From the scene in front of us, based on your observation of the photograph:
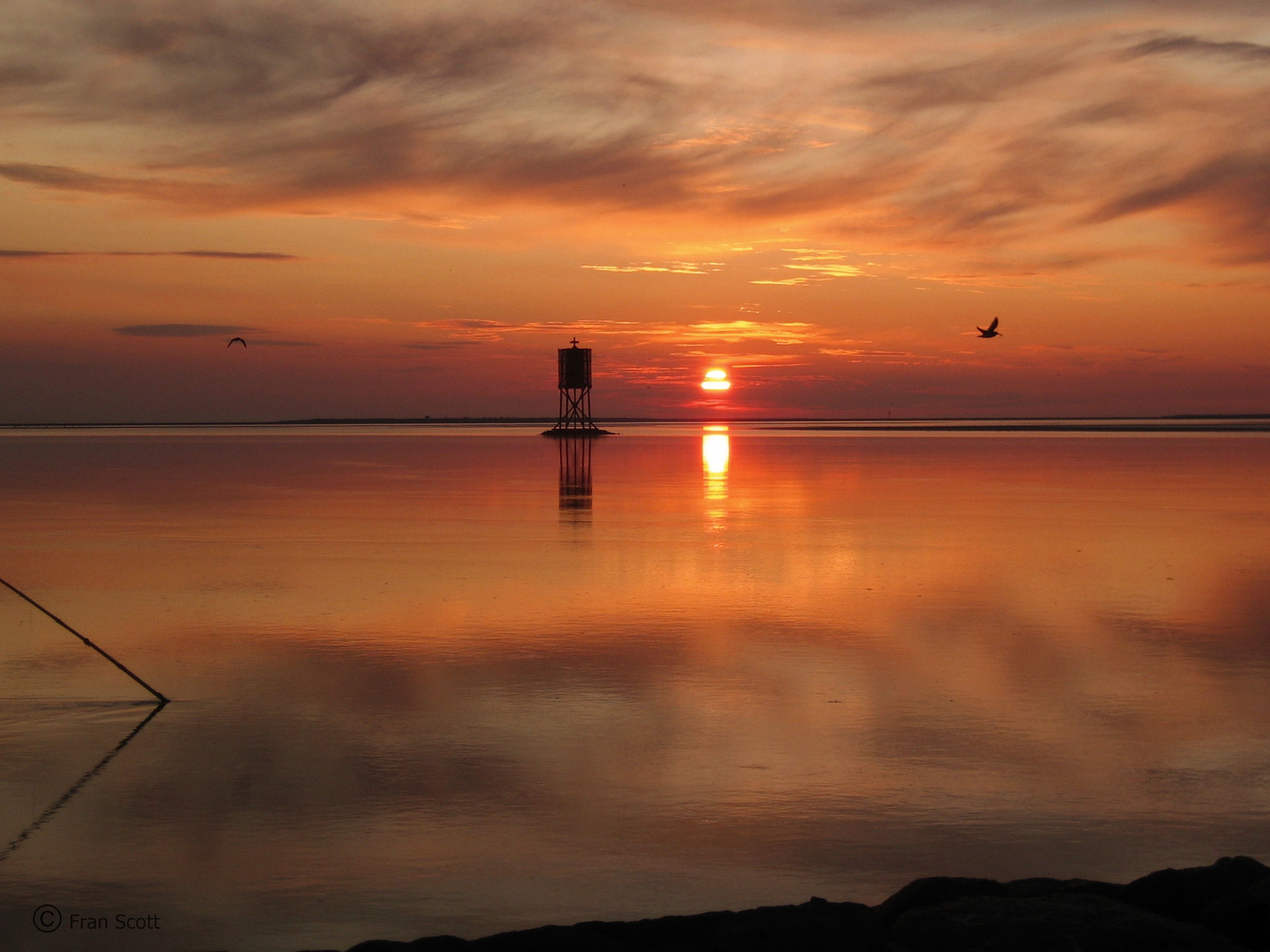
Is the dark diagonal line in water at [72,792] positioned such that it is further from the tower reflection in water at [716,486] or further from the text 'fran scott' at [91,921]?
the tower reflection in water at [716,486]

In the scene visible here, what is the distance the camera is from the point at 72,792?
8.02 m

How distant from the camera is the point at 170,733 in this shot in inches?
371

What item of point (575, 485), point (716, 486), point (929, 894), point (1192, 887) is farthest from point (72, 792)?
point (716, 486)

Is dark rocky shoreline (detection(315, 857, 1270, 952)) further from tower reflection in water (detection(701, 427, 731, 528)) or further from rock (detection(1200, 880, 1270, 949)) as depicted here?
tower reflection in water (detection(701, 427, 731, 528))

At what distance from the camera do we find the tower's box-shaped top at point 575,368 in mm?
97562

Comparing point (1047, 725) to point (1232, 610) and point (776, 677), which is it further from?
point (1232, 610)

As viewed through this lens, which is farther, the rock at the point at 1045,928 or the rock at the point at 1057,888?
the rock at the point at 1057,888

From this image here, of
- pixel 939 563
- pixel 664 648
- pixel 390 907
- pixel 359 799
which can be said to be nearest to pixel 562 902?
pixel 390 907

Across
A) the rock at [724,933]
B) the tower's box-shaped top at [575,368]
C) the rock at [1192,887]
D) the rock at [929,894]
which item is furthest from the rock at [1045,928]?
the tower's box-shaped top at [575,368]

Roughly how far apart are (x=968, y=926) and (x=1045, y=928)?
0.34 metres

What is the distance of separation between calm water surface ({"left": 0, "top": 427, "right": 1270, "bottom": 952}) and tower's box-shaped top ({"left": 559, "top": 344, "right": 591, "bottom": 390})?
2980 inches

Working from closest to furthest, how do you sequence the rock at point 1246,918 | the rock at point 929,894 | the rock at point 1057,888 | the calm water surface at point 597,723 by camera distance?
the rock at point 1246,918, the rock at point 929,894, the rock at point 1057,888, the calm water surface at point 597,723

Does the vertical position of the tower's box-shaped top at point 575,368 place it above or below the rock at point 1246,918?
above

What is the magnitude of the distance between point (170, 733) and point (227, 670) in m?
2.12
